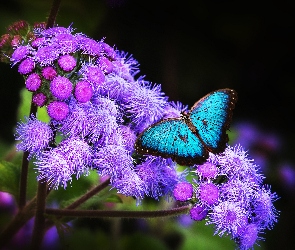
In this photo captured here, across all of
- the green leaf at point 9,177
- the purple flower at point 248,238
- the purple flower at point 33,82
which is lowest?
the green leaf at point 9,177

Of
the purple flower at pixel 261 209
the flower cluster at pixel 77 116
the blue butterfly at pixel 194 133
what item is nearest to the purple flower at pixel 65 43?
the flower cluster at pixel 77 116

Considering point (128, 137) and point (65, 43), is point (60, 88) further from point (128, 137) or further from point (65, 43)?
point (128, 137)

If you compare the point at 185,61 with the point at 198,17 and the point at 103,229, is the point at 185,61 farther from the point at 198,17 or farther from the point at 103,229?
the point at 103,229

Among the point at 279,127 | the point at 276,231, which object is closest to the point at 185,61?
the point at 279,127

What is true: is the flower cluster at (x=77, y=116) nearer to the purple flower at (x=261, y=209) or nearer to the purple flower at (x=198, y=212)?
the purple flower at (x=198, y=212)

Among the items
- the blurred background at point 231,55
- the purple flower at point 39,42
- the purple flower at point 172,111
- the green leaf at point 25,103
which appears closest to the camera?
the purple flower at point 39,42

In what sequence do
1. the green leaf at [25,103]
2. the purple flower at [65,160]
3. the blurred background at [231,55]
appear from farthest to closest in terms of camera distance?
the blurred background at [231,55] < the green leaf at [25,103] < the purple flower at [65,160]

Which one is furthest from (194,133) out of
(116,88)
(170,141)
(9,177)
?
(9,177)
